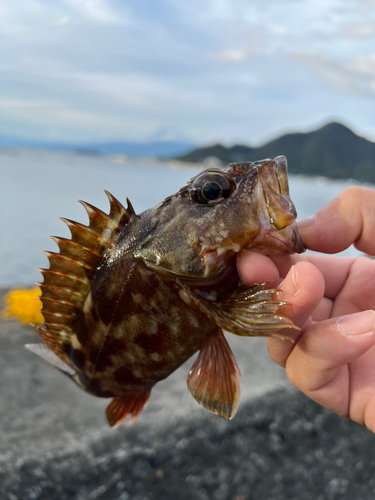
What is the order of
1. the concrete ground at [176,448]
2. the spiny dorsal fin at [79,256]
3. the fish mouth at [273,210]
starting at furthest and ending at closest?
the concrete ground at [176,448] → the spiny dorsal fin at [79,256] → the fish mouth at [273,210]

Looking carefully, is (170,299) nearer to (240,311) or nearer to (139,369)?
(240,311)

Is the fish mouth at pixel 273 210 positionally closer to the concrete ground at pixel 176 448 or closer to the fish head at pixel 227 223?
the fish head at pixel 227 223

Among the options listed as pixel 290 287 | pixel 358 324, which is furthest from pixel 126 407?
pixel 358 324

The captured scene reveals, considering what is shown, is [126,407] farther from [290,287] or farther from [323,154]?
[323,154]

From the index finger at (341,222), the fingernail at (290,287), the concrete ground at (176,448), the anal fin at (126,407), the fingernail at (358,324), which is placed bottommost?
the concrete ground at (176,448)

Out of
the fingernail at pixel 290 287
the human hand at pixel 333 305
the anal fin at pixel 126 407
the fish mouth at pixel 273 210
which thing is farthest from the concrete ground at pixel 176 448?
the fish mouth at pixel 273 210


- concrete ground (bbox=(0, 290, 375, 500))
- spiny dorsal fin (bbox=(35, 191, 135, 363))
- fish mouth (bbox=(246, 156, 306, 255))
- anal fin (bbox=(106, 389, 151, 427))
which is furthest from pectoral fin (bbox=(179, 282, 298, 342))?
concrete ground (bbox=(0, 290, 375, 500))

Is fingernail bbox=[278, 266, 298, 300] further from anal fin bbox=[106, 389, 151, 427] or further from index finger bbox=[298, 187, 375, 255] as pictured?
anal fin bbox=[106, 389, 151, 427]

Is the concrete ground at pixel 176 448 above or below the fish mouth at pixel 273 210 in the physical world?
below
